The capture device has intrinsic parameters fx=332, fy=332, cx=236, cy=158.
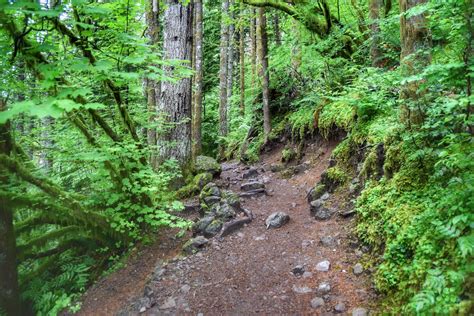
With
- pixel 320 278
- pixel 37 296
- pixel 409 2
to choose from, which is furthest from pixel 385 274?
pixel 37 296

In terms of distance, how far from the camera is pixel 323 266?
14.9 ft

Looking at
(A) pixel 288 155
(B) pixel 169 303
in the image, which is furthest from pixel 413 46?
(A) pixel 288 155

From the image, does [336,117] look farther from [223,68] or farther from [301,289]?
[223,68]

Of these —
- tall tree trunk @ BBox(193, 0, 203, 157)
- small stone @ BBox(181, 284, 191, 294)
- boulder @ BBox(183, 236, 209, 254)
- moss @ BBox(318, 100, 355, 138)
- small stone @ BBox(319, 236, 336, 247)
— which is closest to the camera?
small stone @ BBox(181, 284, 191, 294)

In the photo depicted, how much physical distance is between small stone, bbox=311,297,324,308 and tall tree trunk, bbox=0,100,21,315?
4.83 meters

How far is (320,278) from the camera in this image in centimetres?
436

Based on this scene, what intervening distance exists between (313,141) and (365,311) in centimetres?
579

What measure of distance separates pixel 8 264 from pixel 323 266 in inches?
198

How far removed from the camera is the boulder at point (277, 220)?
595cm

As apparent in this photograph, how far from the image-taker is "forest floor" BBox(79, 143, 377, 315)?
4.09 m

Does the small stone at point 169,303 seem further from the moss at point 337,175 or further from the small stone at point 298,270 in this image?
Answer: the moss at point 337,175

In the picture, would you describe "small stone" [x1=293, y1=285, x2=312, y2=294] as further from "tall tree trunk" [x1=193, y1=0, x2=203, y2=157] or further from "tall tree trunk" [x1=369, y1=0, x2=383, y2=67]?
"tall tree trunk" [x1=193, y1=0, x2=203, y2=157]

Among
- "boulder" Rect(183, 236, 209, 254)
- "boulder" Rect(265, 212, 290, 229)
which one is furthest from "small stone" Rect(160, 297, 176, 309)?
"boulder" Rect(265, 212, 290, 229)

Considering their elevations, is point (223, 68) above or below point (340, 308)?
above
